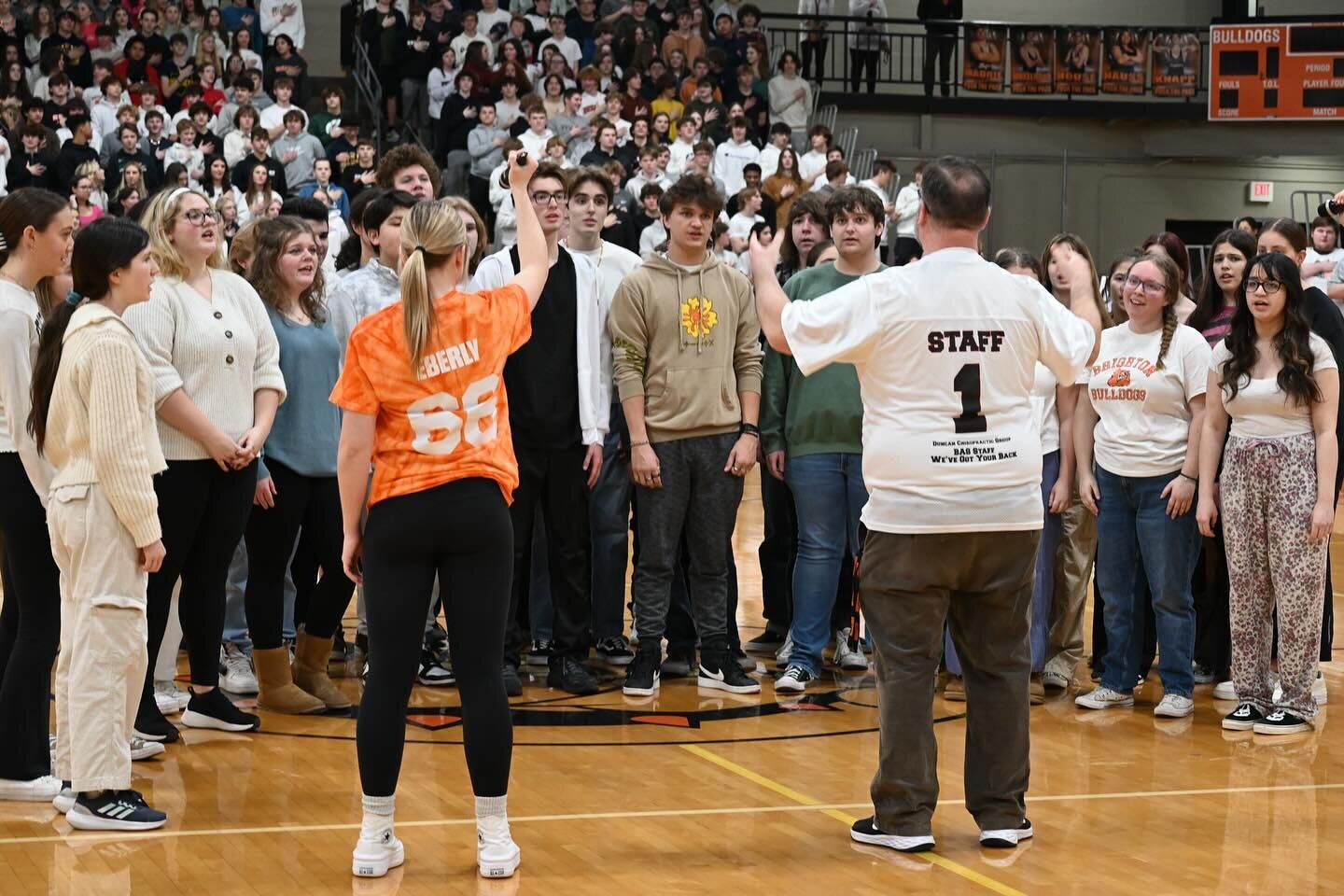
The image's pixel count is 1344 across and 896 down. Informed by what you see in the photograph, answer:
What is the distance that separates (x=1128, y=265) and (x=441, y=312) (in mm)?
3828

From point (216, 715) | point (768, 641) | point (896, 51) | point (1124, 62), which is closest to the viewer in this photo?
point (216, 715)

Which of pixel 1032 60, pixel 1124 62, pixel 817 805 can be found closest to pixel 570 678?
pixel 817 805

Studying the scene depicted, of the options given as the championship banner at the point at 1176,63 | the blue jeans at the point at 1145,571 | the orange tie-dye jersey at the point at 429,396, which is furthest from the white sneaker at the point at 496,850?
the championship banner at the point at 1176,63

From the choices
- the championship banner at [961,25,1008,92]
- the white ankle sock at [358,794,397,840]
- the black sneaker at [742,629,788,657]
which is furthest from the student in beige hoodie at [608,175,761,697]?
the championship banner at [961,25,1008,92]

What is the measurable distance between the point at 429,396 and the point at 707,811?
148cm

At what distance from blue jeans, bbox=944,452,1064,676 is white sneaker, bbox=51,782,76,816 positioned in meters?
3.34

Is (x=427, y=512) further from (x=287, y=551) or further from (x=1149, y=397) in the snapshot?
(x=1149, y=397)

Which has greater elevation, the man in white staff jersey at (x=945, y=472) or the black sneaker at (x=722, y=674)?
the man in white staff jersey at (x=945, y=472)

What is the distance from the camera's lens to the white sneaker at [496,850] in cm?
397

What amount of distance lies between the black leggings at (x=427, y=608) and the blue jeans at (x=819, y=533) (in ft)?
8.16

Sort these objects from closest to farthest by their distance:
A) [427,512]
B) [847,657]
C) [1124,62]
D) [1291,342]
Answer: [427,512] < [1291,342] < [847,657] < [1124,62]

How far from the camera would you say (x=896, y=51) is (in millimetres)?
21734

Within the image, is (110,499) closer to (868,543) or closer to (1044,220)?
(868,543)

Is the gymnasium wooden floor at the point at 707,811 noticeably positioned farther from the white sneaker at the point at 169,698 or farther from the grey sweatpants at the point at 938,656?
the white sneaker at the point at 169,698
